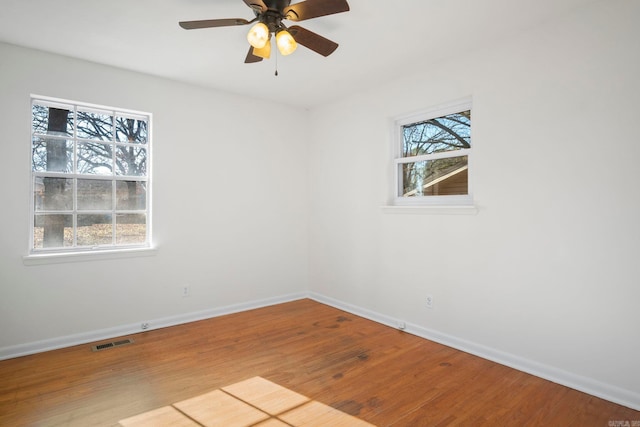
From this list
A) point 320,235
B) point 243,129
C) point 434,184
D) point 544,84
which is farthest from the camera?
point 320,235

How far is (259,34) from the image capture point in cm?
197

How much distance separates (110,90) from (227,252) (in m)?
2.07

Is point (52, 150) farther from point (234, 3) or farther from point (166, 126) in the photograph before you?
point (234, 3)

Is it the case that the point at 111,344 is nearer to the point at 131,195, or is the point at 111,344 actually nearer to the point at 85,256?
the point at 85,256

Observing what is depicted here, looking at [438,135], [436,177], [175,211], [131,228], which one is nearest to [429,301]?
[436,177]

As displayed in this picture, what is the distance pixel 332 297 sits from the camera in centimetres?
442

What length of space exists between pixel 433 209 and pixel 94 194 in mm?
3322

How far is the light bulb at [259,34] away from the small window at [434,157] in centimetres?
197

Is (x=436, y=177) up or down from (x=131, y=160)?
down

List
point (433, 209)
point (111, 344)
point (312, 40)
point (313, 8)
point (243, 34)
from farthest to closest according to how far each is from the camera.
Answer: point (433, 209), point (111, 344), point (243, 34), point (312, 40), point (313, 8)

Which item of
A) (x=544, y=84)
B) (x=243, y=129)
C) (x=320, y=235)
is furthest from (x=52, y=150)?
(x=544, y=84)

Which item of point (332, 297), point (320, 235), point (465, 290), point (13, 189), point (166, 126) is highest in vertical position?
point (166, 126)

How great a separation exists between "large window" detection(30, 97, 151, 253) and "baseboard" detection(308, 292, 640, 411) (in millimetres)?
2913

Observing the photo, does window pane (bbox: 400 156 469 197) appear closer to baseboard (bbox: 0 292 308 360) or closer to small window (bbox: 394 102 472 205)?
small window (bbox: 394 102 472 205)
